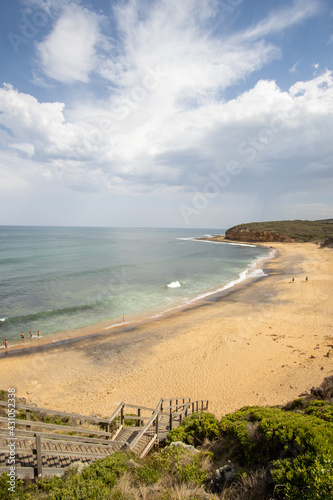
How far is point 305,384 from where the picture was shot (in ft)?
38.4

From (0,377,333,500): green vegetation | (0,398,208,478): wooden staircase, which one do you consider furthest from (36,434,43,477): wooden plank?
(0,377,333,500): green vegetation

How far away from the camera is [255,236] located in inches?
4247

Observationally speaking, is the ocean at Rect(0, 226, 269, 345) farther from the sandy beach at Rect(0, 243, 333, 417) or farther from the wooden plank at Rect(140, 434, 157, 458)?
the wooden plank at Rect(140, 434, 157, 458)

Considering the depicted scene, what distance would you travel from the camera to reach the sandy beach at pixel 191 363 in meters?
11.9

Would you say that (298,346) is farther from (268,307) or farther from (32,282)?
(32,282)

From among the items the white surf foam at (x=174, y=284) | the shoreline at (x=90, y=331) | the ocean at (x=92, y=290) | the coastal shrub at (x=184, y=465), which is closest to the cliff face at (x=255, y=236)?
the ocean at (x=92, y=290)


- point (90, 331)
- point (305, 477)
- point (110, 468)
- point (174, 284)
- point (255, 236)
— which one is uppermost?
point (255, 236)

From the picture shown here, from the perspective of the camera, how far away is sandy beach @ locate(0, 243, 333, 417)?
39.0 feet

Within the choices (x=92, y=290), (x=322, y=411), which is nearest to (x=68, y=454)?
(x=322, y=411)

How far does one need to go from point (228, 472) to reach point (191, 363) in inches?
424

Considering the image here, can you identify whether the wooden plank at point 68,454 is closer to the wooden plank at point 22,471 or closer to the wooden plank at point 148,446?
the wooden plank at point 22,471

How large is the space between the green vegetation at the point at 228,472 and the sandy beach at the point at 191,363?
5874mm

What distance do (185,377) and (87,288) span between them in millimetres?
21811

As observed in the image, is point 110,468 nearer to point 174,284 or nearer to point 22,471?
point 22,471
